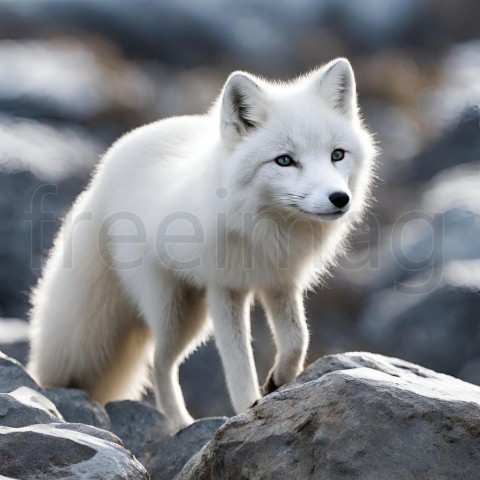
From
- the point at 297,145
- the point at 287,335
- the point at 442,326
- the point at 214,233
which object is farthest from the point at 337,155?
the point at 442,326

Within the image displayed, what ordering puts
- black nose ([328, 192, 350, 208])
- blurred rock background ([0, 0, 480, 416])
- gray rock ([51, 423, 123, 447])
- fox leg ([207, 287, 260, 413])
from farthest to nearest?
1. blurred rock background ([0, 0, 480, 416])
2. fox leg ([207, 287, 260, 413])
3. black nose ([328, 192, 350, 208])
4. gray rock ([51, 423, 123, 447])

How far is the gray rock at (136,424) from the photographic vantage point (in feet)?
13.2

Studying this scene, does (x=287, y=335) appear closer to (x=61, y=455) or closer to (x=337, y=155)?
(x=337, y=155)

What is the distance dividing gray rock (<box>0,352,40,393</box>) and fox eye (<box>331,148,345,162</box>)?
5.27 feet

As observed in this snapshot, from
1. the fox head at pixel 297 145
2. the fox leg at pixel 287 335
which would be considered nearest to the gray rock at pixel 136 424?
the fox leg at pixel 287 335

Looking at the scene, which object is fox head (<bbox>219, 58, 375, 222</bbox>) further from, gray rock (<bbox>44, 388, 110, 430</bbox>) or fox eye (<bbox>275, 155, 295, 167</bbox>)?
gray rock (<bbox>44, 388, 110, 430</bbox>)

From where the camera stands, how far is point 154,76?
11.2m

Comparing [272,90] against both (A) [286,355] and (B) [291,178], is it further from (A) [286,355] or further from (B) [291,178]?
(A) [286,355]

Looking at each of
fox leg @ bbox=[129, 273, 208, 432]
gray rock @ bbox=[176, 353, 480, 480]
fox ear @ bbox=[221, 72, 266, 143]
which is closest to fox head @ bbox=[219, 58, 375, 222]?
fox ear @ bbox=[221, 72, 266, 143]

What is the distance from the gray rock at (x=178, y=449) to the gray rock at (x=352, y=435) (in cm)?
80

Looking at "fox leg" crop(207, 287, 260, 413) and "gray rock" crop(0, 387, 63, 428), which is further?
"fox leg" crop(207, 287, 260, 413)

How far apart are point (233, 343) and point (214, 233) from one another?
1.67 ft

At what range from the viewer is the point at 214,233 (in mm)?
3656

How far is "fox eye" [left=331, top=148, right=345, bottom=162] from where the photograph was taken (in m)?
3.48
